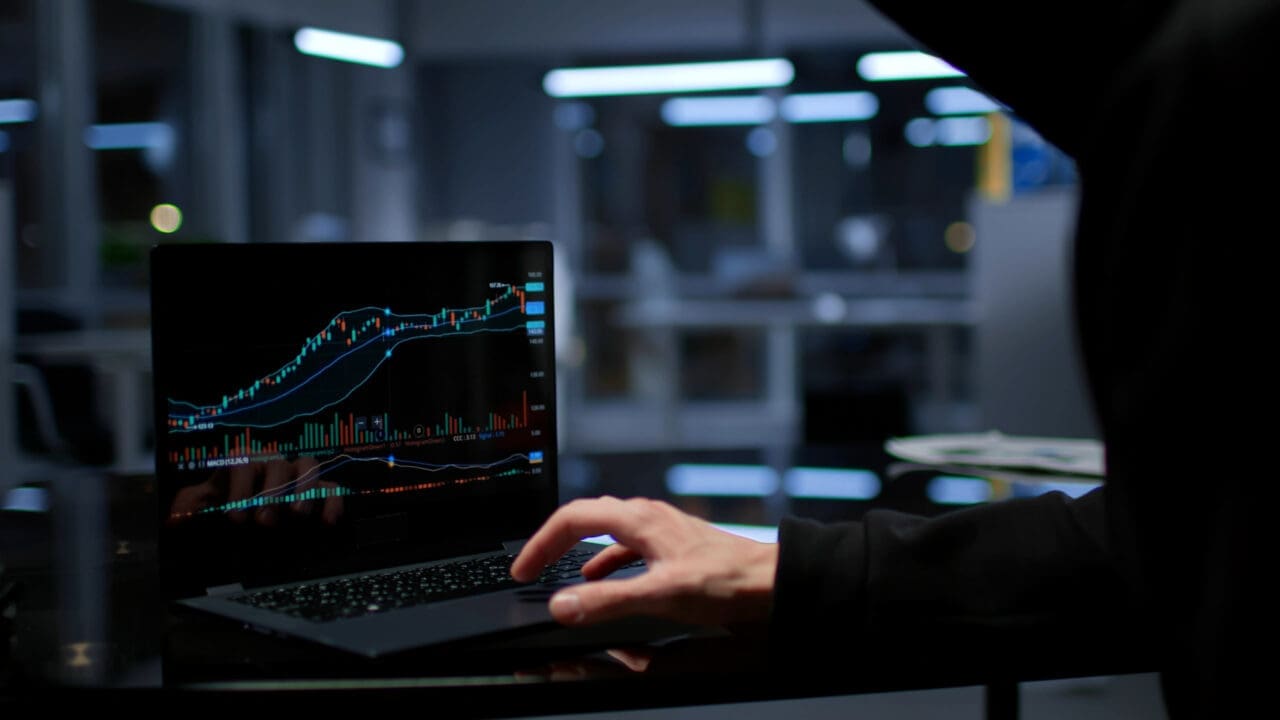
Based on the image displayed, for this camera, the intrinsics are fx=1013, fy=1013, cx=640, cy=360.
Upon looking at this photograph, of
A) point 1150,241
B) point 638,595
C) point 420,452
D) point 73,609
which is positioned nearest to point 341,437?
point 420,452

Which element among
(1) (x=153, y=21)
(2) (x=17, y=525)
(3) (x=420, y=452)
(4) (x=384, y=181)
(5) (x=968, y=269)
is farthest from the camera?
(5) (x=968, y=269)

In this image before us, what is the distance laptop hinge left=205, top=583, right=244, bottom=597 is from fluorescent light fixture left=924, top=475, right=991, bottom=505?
2.71ft

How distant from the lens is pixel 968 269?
8.10 m

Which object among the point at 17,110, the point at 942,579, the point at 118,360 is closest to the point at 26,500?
the point at 942,579

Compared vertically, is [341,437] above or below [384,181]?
below

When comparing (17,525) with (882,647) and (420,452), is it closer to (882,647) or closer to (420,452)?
(420,452)

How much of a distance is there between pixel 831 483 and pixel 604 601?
33.7 inches

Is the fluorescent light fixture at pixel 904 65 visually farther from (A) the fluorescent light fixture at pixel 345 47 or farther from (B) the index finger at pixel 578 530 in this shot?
(B) the index finger at pixel 578 530

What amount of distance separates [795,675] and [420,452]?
1.36 feet

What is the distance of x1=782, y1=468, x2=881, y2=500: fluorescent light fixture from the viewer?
4.41ft

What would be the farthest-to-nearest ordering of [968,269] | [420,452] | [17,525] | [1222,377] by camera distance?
[968,269], [17,525], [420,452], [1222,377]

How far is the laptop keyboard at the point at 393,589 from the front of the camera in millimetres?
732

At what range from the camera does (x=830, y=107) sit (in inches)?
322

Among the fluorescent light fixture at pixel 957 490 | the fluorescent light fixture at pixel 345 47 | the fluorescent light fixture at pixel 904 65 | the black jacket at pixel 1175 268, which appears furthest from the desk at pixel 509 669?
the fluorescent light fixture at pixel 904 65
